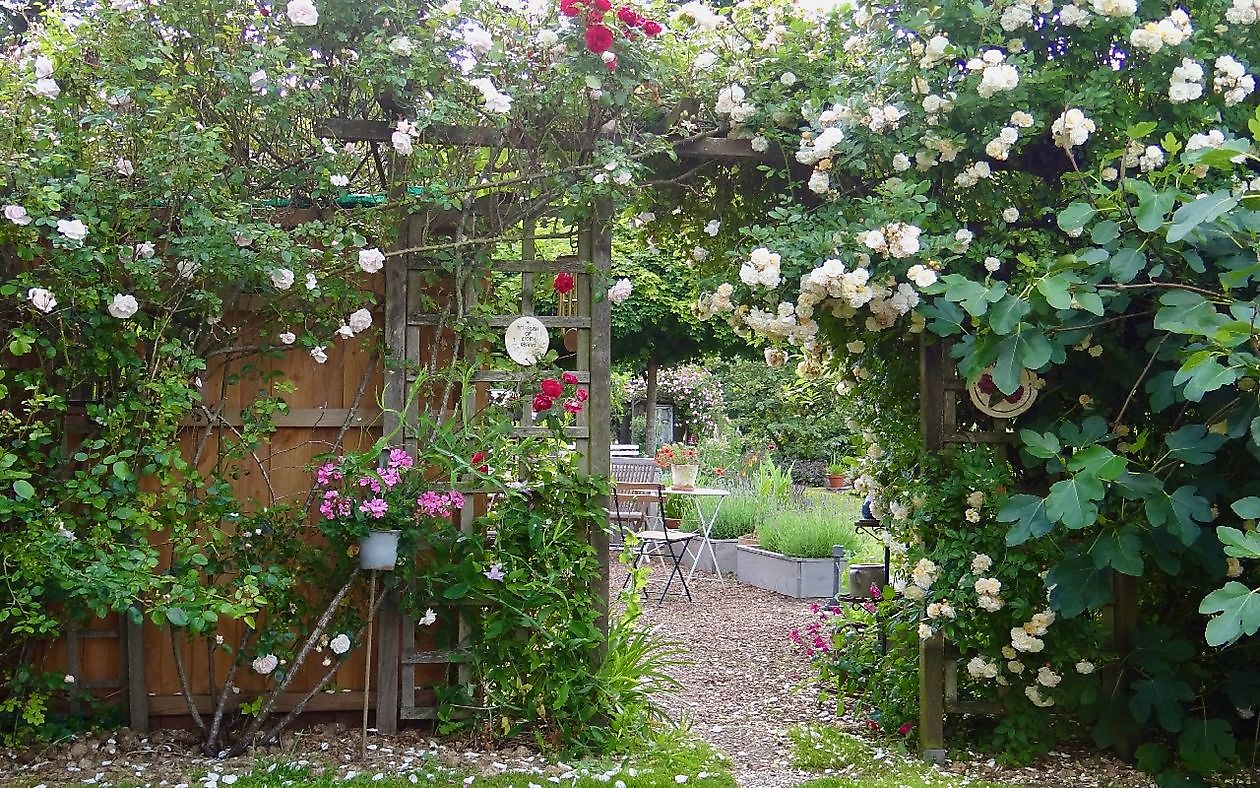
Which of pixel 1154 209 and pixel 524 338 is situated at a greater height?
pixel 1154 209

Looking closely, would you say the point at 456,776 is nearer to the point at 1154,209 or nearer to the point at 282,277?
the point at 282,277

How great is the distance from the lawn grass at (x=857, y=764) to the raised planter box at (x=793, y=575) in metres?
3.16

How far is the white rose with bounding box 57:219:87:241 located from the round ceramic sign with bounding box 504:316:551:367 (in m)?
1.29

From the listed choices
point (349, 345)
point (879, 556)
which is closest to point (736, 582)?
point (879, 556)

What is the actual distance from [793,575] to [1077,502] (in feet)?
14.7

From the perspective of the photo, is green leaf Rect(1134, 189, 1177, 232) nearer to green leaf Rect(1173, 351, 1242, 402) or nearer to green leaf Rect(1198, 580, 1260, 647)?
green leaf Rect(1173, 351, 1242, 402)

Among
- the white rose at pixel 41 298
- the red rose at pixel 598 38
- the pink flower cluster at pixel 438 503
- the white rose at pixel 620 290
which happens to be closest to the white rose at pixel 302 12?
the red rose at pixel 598 38

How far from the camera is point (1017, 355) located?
114 inches

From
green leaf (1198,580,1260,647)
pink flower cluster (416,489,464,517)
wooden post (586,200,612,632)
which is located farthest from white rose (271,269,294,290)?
green leaf (1198,580,1260,647)

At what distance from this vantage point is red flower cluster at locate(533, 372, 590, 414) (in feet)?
11.1

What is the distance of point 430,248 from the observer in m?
3.33

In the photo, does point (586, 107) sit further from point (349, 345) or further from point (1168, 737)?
point (1168, 737)

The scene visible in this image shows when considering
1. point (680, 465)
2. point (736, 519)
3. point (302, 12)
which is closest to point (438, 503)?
point (302, 12)

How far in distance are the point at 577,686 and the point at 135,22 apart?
2.49 meters
